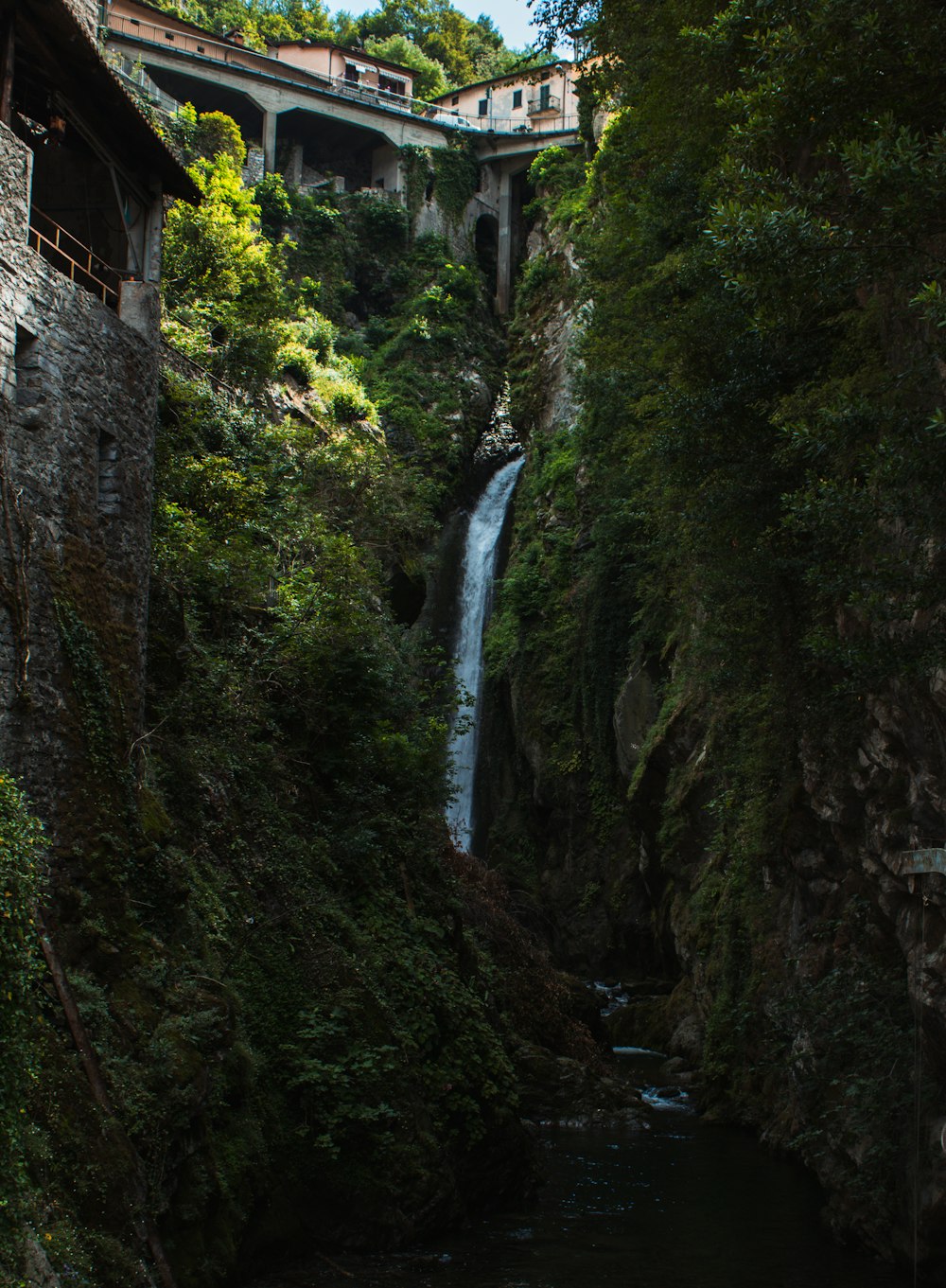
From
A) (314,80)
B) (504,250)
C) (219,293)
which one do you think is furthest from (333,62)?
(219,293)

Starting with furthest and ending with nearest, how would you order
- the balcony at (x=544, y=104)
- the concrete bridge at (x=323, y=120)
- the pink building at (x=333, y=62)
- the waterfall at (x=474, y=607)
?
the balcony at (x=544, y=104)
the pink building at (x=333, y=62)
the concrete bridge at (x=323, y=120)
the waterfall at (x=474, y=607)

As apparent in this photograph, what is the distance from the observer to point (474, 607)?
37.6m

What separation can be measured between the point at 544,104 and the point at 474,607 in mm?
27836

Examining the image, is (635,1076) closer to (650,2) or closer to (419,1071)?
(419,1071)

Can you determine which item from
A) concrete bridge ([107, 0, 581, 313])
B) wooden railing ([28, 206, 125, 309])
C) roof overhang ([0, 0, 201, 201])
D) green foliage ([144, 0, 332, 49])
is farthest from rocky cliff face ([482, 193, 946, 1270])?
green foliage ([144, 0, 332, 49])

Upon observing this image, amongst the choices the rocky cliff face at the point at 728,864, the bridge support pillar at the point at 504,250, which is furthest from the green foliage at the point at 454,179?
the rocky cliff face at the point at 728,864

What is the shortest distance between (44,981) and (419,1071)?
582cm

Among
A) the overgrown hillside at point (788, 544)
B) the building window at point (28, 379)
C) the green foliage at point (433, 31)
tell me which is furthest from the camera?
the green foliage at point (433, 31)

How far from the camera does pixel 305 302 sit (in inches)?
1658

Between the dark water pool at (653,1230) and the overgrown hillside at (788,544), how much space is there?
69 centimetres

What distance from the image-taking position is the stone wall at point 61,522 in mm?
9914

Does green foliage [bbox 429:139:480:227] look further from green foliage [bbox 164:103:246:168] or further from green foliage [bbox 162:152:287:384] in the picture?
green foliage [bbox 162:152:287:384]

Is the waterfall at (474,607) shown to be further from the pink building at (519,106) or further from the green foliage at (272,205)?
the pink building at (519,106)

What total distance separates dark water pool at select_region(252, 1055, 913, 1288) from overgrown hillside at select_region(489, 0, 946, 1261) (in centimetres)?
69
